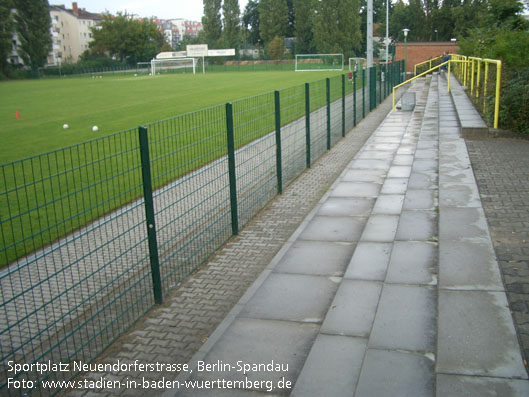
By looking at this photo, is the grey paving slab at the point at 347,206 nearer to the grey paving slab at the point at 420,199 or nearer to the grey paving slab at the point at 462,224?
the grey paving slab at the point at 420,199

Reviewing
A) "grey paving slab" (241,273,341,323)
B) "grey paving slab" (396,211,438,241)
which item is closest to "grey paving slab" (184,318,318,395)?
"grey paving slab" (241,273,341,323)

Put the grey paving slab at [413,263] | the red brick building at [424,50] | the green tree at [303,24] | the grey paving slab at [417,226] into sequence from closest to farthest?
the grey paving slab at [413,263]
the grey paving slab at [417,226]
the red brick building at [424,50]
the green tree at [303,24]

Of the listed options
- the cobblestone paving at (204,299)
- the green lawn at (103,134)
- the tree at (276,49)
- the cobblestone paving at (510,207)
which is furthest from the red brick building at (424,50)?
the cobblestone paving at (204,299)

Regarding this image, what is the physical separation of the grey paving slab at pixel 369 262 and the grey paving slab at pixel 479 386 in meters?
2.02

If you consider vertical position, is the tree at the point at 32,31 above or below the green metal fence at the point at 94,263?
above

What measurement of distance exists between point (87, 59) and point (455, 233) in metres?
95.0

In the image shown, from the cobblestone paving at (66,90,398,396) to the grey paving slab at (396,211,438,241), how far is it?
59.7 inches

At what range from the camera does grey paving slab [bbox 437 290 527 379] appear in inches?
163

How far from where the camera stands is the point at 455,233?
712cm

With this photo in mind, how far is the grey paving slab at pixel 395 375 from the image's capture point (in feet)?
12.9

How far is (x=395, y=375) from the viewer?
412cm

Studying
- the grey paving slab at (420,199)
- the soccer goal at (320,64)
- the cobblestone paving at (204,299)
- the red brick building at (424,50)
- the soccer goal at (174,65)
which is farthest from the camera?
the soccer goal at (174,65)

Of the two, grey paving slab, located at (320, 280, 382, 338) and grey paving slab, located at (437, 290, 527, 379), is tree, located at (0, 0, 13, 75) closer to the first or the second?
grey paving slab, located at (320, 280, 382, 338)

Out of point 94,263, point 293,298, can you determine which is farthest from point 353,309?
point 94,263
